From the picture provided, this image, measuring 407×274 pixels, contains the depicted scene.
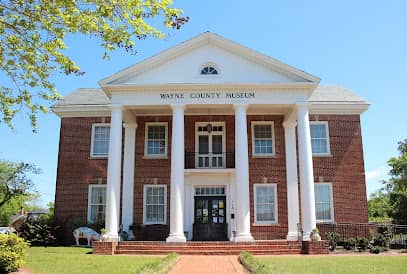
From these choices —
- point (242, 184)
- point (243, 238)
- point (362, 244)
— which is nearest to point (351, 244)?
point (362, 244)

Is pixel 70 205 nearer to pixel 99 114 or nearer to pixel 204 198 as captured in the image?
pixel 99 114

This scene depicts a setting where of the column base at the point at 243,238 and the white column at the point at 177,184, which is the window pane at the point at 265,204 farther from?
the white column at the point at 177,184

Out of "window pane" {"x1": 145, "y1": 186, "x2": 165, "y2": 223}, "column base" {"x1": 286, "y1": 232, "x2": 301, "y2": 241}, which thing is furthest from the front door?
"column base" {"x1": 286, "y1": 232, "x2": 301, "y2": 241}

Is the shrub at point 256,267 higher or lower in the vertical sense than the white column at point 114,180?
lower

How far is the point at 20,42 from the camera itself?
11.0 metres

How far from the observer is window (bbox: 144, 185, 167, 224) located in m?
23.6

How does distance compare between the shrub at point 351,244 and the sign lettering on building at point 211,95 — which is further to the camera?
the sign lettering on building at point 211,95

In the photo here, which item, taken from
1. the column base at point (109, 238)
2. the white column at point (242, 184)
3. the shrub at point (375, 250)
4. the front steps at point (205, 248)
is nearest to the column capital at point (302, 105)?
the white column at point (242, 184)

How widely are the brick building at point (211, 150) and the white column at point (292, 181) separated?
56 millimetres

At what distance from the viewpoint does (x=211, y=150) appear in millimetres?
24188

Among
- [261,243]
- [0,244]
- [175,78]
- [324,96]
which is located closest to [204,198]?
[261,243]

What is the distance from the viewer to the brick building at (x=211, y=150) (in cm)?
2067

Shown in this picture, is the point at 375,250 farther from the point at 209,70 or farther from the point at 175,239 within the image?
the point at 209,70

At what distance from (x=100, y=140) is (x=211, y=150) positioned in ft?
23.1
